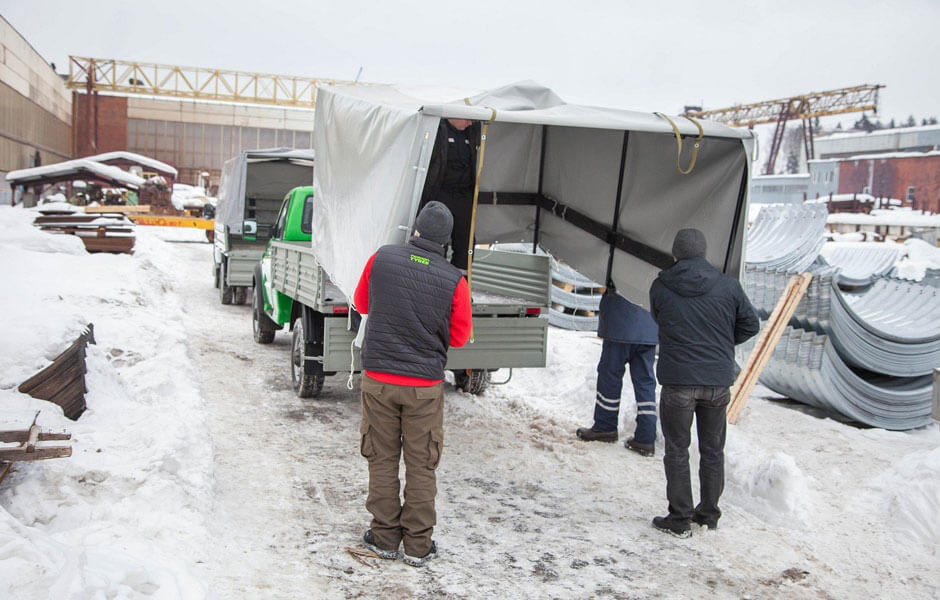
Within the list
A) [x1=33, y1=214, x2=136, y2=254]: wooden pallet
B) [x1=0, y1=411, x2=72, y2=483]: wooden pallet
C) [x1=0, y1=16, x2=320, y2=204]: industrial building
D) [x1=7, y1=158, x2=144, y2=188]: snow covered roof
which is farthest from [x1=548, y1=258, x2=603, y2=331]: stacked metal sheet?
[x1=0, y1=16, x2=320, y2=204]: industrial building

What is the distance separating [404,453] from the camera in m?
4.30

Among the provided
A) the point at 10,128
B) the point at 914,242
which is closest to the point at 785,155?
the point at 914,242

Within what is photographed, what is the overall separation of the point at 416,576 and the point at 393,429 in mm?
795

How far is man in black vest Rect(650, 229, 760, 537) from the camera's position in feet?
16.3

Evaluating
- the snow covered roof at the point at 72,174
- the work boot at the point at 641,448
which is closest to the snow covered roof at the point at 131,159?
the snow covered roof at the point at 72,174

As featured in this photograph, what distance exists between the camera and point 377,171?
5668 millimetres

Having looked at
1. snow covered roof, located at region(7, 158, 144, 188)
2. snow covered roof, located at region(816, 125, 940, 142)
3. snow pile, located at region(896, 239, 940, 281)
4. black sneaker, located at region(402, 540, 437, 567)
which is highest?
snow covered roof, located at region(816, 125, 940, 142)

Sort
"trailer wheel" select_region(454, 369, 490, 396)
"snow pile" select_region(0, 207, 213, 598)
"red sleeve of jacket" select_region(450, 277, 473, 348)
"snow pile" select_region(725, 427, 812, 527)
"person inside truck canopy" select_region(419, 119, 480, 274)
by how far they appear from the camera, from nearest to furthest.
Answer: "snow pile" select_region(0, 207, 213, 598) < "red sleeve of jacket" select_region(450, 277, 473, 348) < "snow pile" select_region(725, 427, 812, 527) < "person inside truck canopy" select_region(419, 119, 480, 274) < "trailer wheel" select_region(454, 369, 490, 396)

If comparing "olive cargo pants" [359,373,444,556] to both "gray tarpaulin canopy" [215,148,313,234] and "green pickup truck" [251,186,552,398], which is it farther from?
"gray tarpaulin canopy" [215,148,313,234]

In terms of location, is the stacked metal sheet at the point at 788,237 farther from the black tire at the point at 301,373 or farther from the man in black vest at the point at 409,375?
the man in black vest at the point at 409,375

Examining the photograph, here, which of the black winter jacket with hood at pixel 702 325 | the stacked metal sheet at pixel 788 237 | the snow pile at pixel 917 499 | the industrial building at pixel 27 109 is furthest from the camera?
the industrial building at pixel 27 109

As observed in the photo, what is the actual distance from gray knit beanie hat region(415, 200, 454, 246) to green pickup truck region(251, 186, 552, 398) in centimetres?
174

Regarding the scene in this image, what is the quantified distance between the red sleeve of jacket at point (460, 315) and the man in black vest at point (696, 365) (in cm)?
142

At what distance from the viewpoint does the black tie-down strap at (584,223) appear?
692cm
